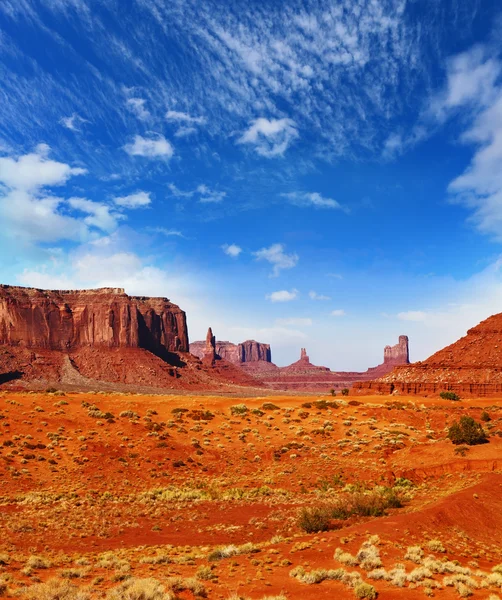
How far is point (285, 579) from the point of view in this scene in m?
12.0

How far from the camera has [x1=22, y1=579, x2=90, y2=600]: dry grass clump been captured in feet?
33.1

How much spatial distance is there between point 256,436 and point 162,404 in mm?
12540

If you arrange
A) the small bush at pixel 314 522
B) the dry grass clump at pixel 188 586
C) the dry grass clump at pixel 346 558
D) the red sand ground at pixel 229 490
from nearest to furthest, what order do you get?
1. the dry grass clump at pixel 188 586
2. the dry grass clump at pixel 346 558
3. the red sand ground at pixel 229 490
4. the small bush at pixel 314 522

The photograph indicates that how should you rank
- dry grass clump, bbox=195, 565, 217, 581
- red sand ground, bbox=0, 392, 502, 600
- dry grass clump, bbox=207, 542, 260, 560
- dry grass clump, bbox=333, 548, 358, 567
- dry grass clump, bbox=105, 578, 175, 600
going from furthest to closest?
dry grass clump, bbox=207, 542, 260, 560 → red sand ground, bbox=0, 392, 502, 600 → dry grass clump, bbox=333, 548, 358, 567 → dry grass clump, bbox=195, 565, 217, 581 → dry grass clump, bbox=105, 578, 175, 600

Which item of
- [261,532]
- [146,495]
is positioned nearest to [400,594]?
[261,532]

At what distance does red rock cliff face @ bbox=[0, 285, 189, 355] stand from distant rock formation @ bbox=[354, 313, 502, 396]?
318 feet

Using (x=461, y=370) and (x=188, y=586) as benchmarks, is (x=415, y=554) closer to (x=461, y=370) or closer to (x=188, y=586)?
(x=188, y=586)

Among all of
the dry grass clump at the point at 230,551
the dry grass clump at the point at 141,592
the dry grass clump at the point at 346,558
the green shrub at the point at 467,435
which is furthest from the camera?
the green shrub at the point at 467,435

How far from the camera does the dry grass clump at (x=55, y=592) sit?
10.1 m

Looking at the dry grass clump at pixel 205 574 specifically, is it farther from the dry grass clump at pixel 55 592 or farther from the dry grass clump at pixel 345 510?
the dry grass clump at pixel 345 510

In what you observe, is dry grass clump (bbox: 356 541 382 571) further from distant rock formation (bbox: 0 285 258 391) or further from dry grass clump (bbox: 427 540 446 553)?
distant rock formation (bbox: 0 285 258 391)

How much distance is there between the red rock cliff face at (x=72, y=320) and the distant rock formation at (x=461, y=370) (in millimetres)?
96903

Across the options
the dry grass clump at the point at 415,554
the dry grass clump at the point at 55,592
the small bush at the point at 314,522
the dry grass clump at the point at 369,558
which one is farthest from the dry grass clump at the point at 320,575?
the small bush at the point at 314,522

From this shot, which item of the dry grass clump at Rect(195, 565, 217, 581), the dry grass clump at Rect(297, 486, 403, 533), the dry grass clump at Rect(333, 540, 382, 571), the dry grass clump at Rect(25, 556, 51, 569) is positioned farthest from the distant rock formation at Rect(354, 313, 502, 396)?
the dry grass clump at Rect(25, 556, 51, 569)
